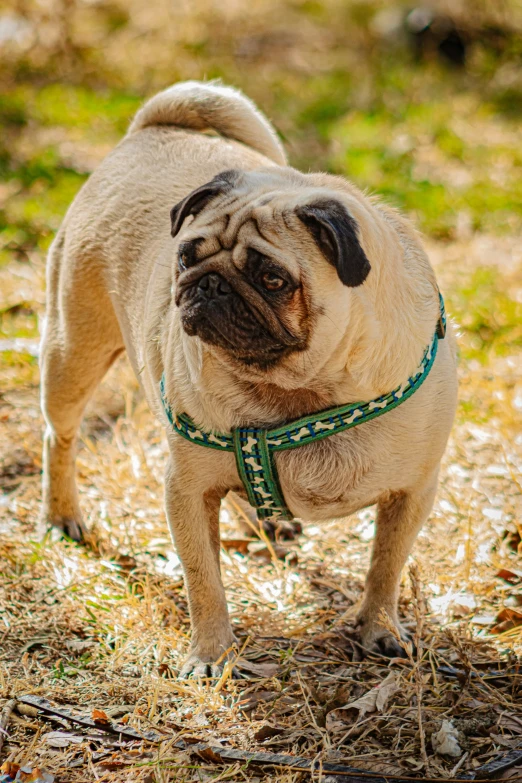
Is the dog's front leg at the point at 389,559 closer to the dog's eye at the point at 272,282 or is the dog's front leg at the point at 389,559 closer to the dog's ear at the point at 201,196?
the dog's eye at the point at 272,282

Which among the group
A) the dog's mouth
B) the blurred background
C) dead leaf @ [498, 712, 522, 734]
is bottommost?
the blurred background

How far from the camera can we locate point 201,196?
9.59 feet

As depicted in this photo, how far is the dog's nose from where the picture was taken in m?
2.70

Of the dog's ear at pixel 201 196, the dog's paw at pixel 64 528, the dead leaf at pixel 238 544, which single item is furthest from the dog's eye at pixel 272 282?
the dog's paw at pixel 64 528

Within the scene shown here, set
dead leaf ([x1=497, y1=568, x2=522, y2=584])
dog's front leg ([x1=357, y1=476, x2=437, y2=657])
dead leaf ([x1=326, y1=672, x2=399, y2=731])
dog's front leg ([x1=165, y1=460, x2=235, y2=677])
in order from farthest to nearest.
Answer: dead leaf ([x1=497, y1=568, x2=522, y2=584]) → dog's front leg ([x1=357, y1=476, x2=437, y2=657]) → dog's front leg ([x1=165, y1=460, x2=235, y2=677]) → dead leaf ([x1=326, y1=672, x2=399, y2=731])

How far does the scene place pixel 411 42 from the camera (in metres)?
11.3

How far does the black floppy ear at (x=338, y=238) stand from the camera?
2.55 meters

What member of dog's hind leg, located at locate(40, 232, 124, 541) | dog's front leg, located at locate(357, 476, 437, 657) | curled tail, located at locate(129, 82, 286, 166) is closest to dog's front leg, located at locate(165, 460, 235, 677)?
dog's front leg, located at locate(357, 476, 437, 657)

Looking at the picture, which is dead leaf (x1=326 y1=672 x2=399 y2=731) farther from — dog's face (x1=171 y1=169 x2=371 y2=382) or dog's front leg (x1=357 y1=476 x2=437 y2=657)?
dog's face (x1=171 y1=169 x2=371 y2=382)

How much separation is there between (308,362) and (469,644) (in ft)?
4.59

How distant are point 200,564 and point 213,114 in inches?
81.7

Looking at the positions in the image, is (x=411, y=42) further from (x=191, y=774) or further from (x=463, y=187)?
(x=191, y=774)

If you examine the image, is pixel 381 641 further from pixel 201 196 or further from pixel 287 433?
pixel 201 196

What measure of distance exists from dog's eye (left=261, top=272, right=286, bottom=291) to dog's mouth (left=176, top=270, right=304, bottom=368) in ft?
0.18
